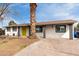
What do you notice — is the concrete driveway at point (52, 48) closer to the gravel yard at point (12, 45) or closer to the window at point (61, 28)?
the gravel yard at point (12, 45)

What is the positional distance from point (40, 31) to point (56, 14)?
1192mm

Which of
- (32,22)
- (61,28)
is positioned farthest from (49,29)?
(32,22)

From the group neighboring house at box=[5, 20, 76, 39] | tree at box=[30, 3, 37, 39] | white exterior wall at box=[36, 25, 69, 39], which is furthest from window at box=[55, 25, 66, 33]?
tree at box=[30, 3, 37, 39]

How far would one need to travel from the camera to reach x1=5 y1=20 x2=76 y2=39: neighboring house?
9.09 m

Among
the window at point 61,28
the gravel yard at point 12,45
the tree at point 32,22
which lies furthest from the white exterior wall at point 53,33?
the gravel yard at point 12,45

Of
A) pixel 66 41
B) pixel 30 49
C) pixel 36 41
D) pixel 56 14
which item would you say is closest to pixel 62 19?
pixel 56 14

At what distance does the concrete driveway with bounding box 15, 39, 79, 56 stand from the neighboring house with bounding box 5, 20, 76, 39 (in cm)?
53

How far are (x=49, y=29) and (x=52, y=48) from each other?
5.21 ft

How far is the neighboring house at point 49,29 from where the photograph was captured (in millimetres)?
9094

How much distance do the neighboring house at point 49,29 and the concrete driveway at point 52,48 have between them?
527mm

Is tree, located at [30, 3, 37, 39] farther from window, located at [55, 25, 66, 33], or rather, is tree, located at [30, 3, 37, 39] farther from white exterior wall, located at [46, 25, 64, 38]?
window, located at [55, 25, 66, 33]

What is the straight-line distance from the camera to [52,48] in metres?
8.53

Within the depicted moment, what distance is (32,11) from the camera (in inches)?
354

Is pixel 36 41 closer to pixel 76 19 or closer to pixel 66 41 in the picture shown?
pixel 66 41
